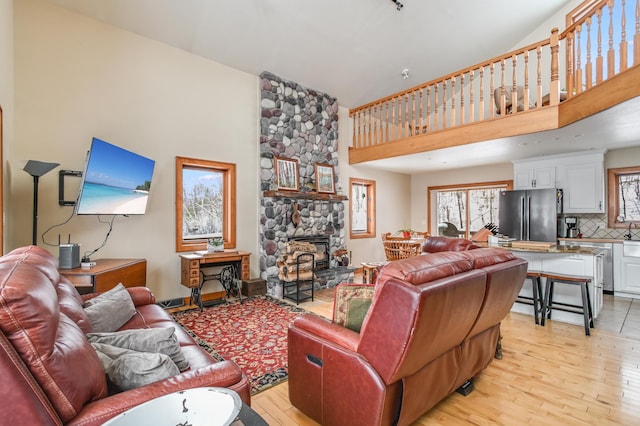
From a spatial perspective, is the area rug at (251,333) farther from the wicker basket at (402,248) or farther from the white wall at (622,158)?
the white wall at (622,158)

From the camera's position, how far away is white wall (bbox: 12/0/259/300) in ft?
11.4

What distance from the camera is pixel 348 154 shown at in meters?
6.93

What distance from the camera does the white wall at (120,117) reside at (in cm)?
348

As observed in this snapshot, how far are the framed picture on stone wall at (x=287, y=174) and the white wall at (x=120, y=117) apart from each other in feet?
1.71

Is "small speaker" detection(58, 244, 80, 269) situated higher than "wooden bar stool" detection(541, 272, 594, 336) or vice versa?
"small speaker" detection(58, 244, 80, 269)

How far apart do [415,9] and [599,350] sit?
5.11m

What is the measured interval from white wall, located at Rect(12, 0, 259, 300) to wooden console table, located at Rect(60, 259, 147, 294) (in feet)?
1.95

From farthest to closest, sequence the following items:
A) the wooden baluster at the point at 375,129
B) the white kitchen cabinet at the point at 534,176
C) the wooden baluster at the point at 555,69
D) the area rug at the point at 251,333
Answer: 1. the wooden baluster at the point at 375,129
2. the white kitchen cabinet at the point at 534,176
3. the wooden baluster at the point at 555,69
4. the area rug at the point at 251,333

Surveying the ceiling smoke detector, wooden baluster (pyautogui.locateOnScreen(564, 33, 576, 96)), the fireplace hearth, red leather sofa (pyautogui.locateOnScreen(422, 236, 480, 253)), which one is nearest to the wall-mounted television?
the fireplace hearth

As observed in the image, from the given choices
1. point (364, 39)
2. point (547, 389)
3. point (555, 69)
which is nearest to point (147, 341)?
point (547, 389)

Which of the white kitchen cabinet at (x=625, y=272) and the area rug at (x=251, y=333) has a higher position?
the white kitchen cabinet at (x=625, y=272)

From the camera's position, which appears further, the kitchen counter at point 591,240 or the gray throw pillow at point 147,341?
the kitchen counter at point 591,240

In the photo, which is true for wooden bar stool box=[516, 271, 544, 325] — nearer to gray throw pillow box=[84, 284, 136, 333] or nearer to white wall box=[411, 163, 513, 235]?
white wall box=[411, 163, 513, 235]

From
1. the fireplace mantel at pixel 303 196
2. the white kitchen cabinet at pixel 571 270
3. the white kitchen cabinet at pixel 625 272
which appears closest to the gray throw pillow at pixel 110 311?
the fireplace mantel at pixel 303 196
